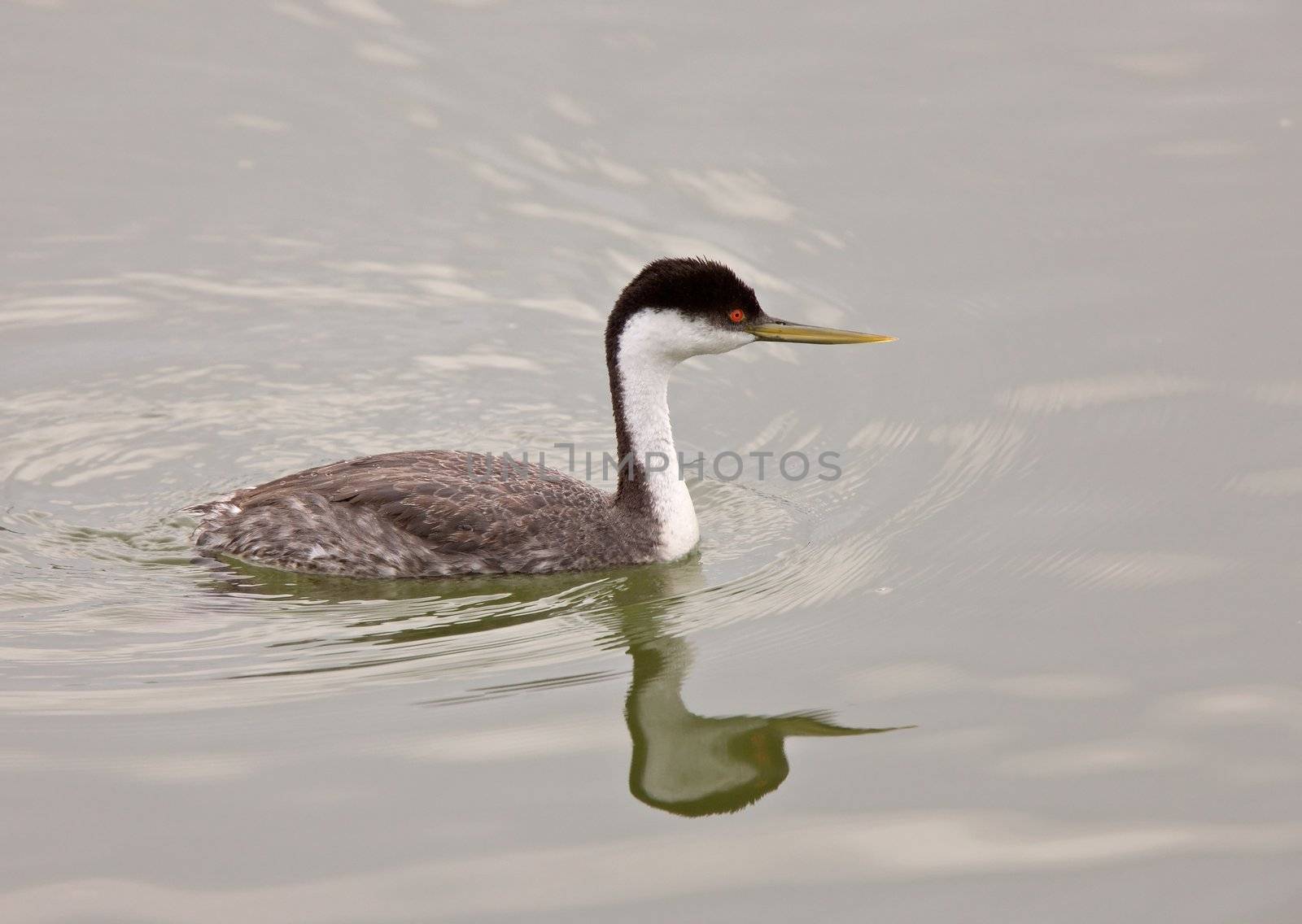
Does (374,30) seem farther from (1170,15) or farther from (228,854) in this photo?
(228,854)

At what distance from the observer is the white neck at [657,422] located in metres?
9.39

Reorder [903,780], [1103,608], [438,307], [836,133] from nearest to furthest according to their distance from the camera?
[903,780] → [1103,608] → [438,307] → [836,133]

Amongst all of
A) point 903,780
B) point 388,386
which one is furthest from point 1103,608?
point 388,386

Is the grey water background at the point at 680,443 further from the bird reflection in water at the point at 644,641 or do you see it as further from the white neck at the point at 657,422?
the white neck at the point at 657,422

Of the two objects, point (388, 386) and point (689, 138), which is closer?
point (388, 386)

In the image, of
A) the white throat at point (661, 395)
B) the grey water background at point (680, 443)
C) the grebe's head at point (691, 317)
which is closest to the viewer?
the grey water background at point (680, 443)

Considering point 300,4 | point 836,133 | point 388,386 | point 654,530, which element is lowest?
point 654,530

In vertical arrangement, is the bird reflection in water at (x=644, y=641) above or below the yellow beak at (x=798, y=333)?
below

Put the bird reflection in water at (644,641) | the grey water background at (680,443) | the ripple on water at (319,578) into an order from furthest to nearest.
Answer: the ripple on water at (319,578) → the bird reflection in water at (644,641) → the grey water background at (680,443)

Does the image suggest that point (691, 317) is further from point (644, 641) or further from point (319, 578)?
point (319, 578)

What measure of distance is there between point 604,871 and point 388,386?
5.58 metres

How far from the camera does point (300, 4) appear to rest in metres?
15.9

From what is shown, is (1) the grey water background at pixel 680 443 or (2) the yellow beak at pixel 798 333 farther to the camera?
(2) the yellow beak at pixel 798 333

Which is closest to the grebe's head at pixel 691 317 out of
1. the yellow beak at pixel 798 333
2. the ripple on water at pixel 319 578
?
the yellow beak at pixel 798 333
